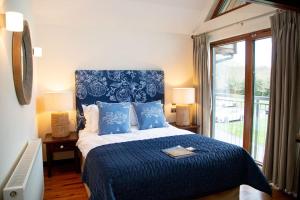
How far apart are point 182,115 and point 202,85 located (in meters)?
0.66

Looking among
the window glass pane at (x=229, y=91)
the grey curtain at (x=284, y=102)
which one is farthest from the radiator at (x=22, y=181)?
the window glass pane at (x=229, y=91)

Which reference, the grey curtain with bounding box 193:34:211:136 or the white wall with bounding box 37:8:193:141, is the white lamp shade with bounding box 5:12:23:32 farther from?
the grey curtain with bounding box 193:34:211:136

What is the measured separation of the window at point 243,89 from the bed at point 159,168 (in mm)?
1088

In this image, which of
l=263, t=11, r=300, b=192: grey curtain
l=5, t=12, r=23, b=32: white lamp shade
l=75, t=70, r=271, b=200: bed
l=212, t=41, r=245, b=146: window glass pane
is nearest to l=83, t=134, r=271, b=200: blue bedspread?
l=75, t=70, r=271, b=200: bed

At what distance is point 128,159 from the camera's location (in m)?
2.26

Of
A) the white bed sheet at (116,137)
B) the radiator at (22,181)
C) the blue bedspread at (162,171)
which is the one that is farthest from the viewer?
the white bed sheet at (116,137)

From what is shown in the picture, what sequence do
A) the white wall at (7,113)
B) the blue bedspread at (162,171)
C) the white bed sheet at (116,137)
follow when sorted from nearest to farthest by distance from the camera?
the white wall at (7,113)
the blue bedspread at (162,171)
the white bed sheet at (116,137)

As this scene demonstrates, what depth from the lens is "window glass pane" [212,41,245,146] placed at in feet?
12.5

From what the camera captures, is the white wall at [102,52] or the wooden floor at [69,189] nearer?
the wooden floor at [69,189]

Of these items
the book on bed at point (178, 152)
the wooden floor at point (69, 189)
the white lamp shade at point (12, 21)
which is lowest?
the wooden floor at point (69, 189)

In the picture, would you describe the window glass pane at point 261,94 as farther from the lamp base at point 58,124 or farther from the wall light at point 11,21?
the wall light at point 11,21

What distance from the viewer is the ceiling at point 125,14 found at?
137 inches

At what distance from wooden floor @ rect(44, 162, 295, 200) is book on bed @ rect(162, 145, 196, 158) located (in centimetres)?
90

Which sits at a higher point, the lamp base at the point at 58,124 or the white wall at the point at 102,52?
the white wall at the point at 102,52
